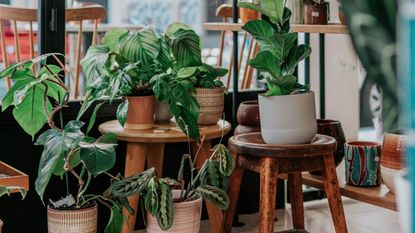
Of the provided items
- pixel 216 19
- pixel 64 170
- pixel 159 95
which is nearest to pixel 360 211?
pixel 216 19

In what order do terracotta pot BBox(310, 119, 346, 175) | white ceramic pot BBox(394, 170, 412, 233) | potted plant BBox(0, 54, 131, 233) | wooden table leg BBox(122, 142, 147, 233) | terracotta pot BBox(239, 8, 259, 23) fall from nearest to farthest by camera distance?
white ceramic pot BBox(394, 170, 412, 233) < potted plant BBox(0, 54, 131, 233) < wooden table leg BBox(122, 142, 147, 233) < terracotta pot BBox(310, 119, 346, 175) < terracotta pot BBox(239, 8, 259, 23)

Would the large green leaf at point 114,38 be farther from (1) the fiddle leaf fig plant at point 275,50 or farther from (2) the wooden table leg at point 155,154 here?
(1) the fiddle leaf fig plant at point 275,50

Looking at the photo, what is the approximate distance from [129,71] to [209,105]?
0.41m

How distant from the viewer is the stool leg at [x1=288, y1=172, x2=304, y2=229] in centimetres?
259

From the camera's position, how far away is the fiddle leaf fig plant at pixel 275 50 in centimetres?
223

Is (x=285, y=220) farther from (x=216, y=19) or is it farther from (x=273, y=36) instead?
(x=273, y=36)

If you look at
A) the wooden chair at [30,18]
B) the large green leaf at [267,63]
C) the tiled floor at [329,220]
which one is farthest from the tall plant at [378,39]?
the tiled floor at [329,220]

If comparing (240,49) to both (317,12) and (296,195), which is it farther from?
(296,195)

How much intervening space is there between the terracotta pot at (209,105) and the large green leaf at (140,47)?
291mm

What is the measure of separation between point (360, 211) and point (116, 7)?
5.60 feet

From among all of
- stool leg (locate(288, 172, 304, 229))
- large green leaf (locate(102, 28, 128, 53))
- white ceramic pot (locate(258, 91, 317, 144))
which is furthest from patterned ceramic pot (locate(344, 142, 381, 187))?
large green leaf (locate(102, 28, 128, 53))

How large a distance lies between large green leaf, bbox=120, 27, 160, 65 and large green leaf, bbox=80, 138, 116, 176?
0.38m

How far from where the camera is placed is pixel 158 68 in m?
2.65

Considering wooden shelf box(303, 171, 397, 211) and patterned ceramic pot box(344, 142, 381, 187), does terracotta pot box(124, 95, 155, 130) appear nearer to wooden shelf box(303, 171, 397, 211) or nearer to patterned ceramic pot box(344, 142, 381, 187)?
wooden shelf box(303, 171, 397, 211)
